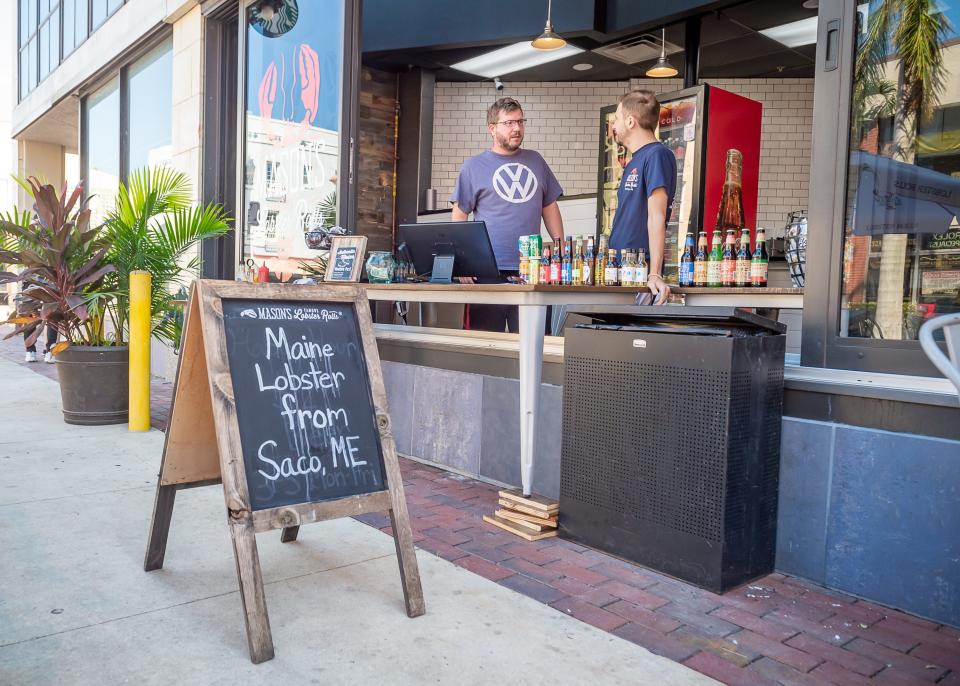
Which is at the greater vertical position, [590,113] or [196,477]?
[590,113]

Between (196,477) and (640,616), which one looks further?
(196,477)

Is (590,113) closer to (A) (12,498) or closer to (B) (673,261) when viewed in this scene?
(B) (673,261)

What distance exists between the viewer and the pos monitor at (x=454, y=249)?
3.52 meters

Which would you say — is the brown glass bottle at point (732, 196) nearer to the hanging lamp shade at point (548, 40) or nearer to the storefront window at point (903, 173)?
the hanging lamp shade at point (548, 40)

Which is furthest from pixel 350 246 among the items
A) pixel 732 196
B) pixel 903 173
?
pixel 732 196

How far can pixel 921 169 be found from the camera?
262 cm

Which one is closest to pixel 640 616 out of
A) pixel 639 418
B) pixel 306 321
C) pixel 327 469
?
pixel 639 418

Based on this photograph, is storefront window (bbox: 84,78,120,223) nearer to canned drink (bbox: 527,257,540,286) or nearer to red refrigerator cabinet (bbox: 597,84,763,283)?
red refrigerator cabinet (bbox: 597,84,763,283)

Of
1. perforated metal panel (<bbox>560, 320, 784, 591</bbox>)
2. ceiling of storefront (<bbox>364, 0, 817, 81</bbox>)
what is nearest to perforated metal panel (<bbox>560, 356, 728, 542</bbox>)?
perforated metal panel (<bbox>560, 320, 784, 591</bbox>)

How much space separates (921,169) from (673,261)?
14.1 ft

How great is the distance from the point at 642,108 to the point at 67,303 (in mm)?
3801

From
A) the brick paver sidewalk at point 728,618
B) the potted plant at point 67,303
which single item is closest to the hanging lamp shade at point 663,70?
the potted plant at point 67,303

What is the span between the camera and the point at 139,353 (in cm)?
495

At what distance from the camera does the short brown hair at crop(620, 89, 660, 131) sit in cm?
366
